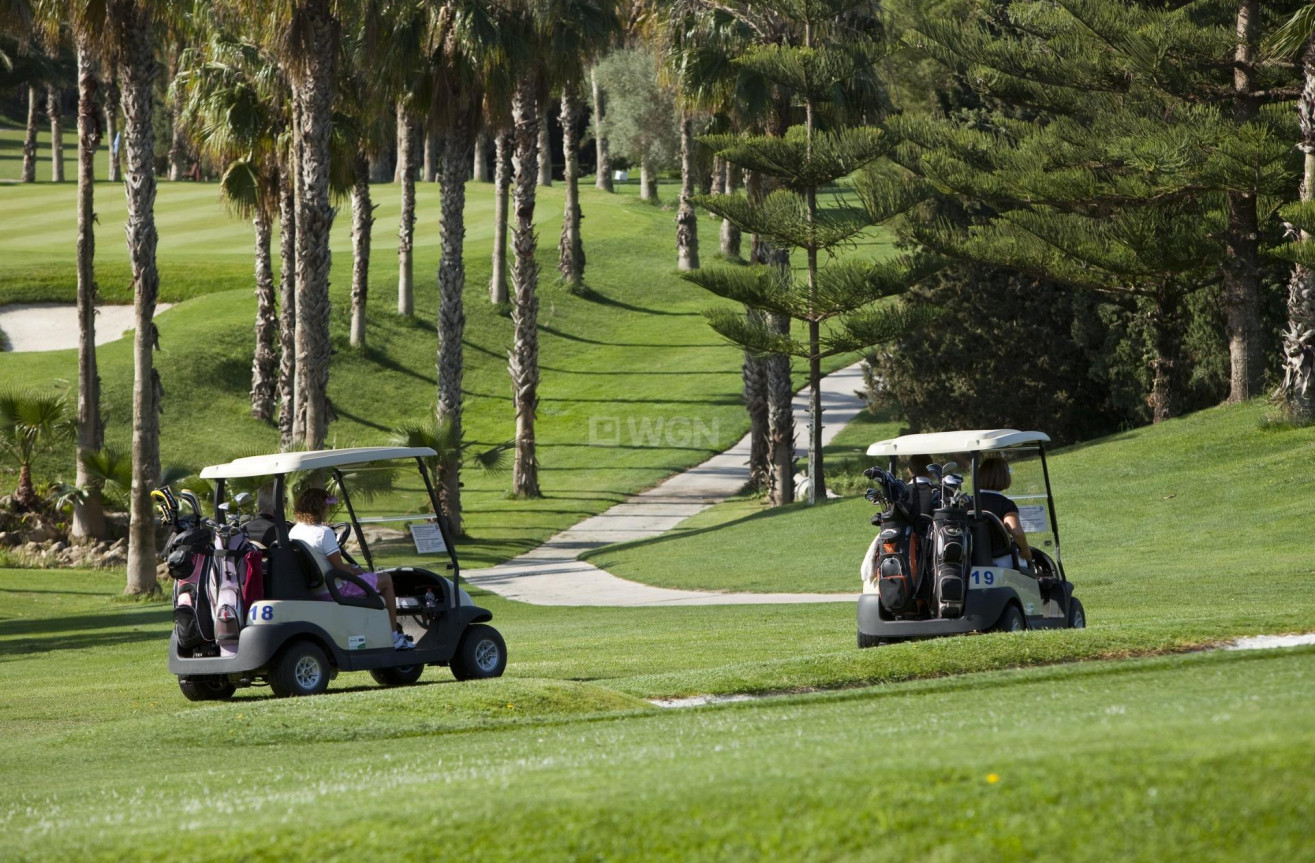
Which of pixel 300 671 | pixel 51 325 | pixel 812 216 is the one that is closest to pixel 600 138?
pixel 51 325

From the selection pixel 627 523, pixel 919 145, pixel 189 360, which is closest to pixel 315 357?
pixel 627 523

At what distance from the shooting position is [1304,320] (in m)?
24.5

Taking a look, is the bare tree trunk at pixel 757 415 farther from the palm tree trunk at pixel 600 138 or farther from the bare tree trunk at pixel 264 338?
the palm tree trunk at pixel 600 138

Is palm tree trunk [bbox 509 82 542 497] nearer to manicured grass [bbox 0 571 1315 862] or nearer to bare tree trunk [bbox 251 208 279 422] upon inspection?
bare tree trunk [bbox 251 208 279 422]

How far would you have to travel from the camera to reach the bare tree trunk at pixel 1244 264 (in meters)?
26.3

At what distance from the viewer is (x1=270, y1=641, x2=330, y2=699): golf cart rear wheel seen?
1023 centimetres

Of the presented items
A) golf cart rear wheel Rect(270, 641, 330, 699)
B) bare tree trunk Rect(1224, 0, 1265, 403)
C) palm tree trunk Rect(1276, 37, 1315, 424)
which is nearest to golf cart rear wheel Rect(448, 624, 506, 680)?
golf cart rear wheel Rect(270, 641, 330, 699)

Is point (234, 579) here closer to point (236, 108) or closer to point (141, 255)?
point (141, 255)

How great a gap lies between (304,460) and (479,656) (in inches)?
83.8

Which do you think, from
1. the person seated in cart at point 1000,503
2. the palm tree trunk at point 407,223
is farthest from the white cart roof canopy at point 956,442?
the palm tree trunk at point 407,223

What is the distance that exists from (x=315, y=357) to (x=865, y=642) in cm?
1351

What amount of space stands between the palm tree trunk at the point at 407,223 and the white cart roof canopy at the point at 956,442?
2567cm

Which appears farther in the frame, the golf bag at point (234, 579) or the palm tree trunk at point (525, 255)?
the palm tree trunk at point (525, 255)

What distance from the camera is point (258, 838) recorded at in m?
5.19
